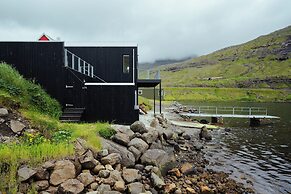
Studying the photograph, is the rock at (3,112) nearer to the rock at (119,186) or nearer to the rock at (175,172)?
the rock at (119,186)

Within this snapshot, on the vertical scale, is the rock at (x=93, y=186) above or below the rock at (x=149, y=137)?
below

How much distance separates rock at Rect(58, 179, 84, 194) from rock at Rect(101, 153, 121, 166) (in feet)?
6.03

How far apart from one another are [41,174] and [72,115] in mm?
7968

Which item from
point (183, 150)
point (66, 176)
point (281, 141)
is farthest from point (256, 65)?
point (66, 176)

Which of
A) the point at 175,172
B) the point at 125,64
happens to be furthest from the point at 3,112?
the point at 125,64

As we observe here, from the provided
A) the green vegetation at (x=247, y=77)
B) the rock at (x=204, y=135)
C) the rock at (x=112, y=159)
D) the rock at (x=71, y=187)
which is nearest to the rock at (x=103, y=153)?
the rock at (x=112, y=159)

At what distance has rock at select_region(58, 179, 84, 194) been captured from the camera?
28.4 feet

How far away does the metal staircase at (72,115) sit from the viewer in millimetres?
16000

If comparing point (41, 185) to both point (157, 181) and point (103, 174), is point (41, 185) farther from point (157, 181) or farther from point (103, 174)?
point (157, 181)

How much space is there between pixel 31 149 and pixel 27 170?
0.97 metres

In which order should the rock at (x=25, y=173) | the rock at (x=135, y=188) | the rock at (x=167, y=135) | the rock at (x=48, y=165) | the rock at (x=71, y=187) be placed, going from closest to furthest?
the rock at (x=25, y=173) < the rock at (x=71, y=187) < the rock at (x=48, y=165) < the rock at (x=135, y=188) < the rock at (x=167, y=135)

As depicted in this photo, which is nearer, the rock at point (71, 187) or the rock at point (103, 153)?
the rock at point (71, 187)

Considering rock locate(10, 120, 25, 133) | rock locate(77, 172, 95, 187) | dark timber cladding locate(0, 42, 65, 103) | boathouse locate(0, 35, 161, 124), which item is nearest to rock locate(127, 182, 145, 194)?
rock locate(77, 172, 95, 187)

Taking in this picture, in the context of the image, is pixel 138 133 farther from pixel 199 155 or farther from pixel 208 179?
pixel 199 155
